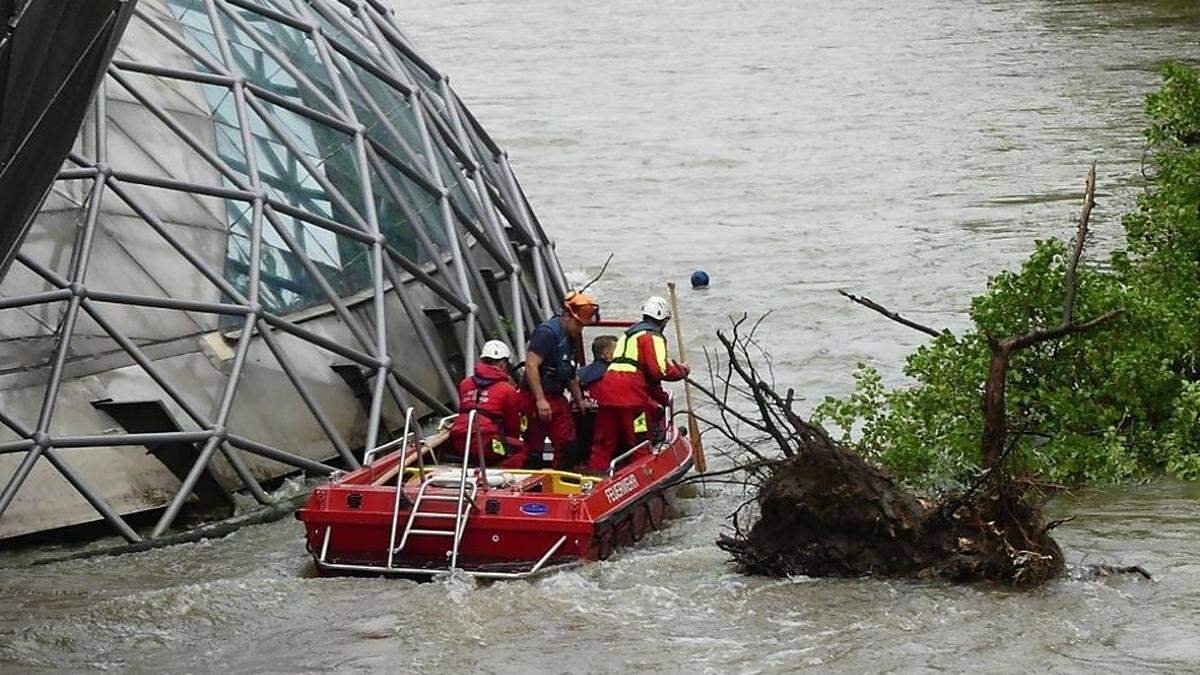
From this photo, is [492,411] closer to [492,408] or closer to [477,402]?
[492,408]

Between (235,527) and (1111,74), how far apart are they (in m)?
30.6

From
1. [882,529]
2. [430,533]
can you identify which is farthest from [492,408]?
[882,529]

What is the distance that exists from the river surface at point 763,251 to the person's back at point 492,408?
5.27ft

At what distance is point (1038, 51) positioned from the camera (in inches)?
1907

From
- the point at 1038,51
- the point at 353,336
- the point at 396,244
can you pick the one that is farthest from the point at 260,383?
the point at 1038,51

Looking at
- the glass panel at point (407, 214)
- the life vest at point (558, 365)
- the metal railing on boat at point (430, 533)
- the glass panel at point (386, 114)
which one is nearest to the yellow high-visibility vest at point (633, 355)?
the life vest at point (558, 365)

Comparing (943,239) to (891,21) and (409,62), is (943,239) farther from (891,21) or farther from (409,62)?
(891,21)

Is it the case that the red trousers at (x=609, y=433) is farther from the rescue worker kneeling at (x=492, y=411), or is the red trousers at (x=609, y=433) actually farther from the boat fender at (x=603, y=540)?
the boat fender at (x=603, y=540)

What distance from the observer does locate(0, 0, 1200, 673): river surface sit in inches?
539

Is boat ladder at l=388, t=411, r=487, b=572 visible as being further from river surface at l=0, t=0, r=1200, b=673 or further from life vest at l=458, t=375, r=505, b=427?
life vest at l=458, t=375, r=505, b=427

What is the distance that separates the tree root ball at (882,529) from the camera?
14.3m

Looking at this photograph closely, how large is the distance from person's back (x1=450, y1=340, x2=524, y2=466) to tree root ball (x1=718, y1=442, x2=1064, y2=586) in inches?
121

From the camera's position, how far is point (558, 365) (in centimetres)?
1794

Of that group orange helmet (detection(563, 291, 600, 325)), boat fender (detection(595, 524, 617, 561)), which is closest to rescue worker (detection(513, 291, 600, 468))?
orange helmet (detection(563, 291, 600, 325))
